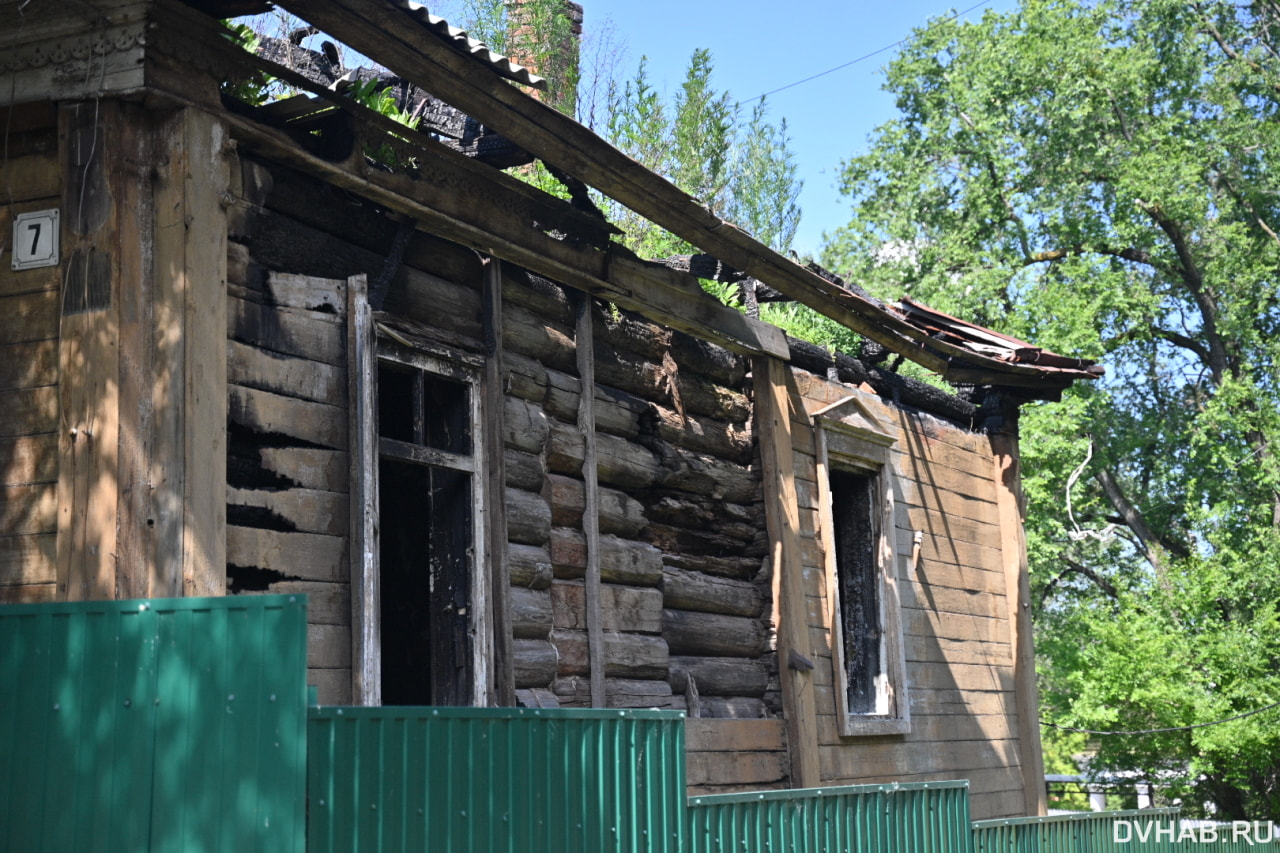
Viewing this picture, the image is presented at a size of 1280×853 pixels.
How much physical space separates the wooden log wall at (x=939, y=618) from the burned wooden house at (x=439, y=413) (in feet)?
0.15

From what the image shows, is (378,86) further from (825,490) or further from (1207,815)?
(1207,815)

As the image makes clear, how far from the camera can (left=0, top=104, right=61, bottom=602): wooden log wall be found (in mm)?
5113

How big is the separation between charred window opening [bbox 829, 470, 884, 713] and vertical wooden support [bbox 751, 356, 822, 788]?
4.06ft

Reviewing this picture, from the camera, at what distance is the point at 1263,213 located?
2694cm

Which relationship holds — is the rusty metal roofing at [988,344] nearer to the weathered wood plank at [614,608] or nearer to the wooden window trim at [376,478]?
the weathered wood plank at [614,608]

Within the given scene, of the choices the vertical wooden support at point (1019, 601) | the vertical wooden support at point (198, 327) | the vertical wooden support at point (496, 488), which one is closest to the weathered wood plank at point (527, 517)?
the vertical wooden support at point (496, 488)

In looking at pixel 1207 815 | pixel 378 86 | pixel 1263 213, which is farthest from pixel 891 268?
pixel 378 86

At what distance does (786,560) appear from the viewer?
908 cm

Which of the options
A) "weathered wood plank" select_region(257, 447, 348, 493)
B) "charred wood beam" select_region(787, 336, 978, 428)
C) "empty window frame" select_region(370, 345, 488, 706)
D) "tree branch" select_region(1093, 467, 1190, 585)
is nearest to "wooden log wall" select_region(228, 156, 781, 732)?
"weathered wood plank" select_region(257, 447, 348, 493)

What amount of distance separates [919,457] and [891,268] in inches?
757

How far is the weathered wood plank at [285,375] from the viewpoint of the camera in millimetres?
5508

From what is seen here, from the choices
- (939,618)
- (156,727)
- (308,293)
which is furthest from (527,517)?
(939,618)

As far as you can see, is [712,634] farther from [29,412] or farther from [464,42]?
[29,412]

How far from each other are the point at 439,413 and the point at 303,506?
3.84ft
